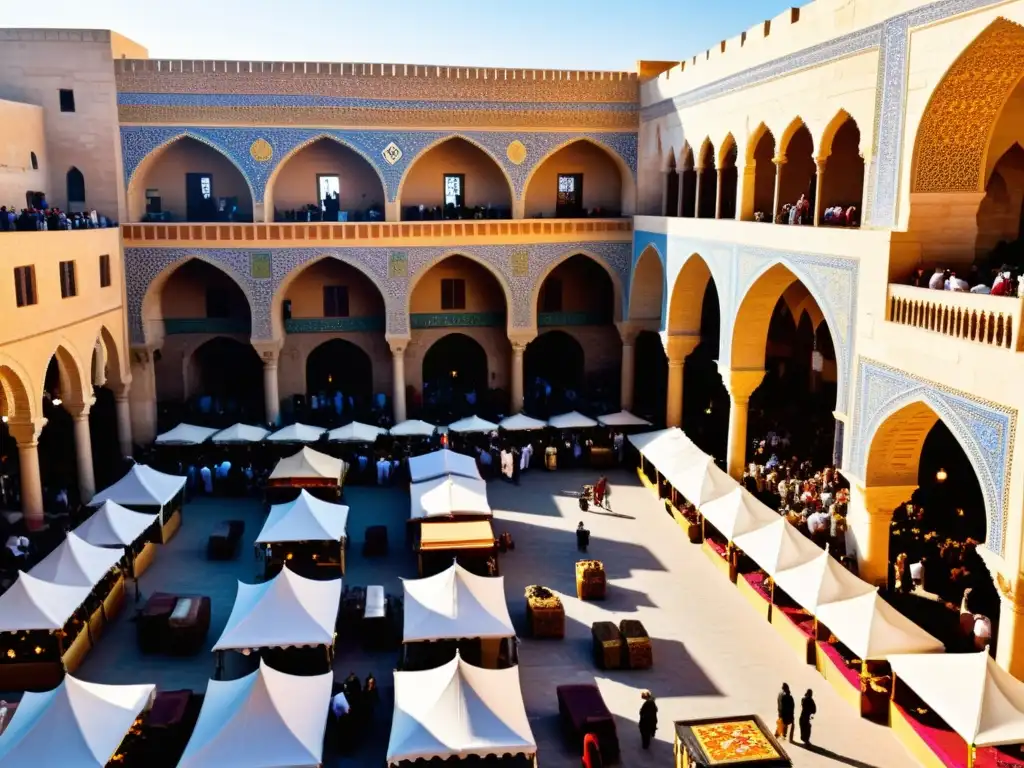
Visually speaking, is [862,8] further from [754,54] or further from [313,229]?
[313,229]

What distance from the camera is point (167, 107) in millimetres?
22250

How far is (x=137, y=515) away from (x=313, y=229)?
9291 millimetres

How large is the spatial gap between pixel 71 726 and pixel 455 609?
4.71m

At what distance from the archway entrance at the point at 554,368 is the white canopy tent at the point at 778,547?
41.3ft

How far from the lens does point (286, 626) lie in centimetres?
1238

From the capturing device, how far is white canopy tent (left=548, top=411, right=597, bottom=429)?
22672 millimetres

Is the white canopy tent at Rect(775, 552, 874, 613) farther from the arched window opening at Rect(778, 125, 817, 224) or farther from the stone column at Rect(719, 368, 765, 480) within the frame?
the arched window opening at Rect(778, 125, 817, 224)

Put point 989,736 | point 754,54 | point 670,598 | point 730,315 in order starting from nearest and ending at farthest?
point 989,736, point 670,598, point 754,54, point 730,315

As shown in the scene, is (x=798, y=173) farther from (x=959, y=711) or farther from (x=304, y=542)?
(x=959, y=711)

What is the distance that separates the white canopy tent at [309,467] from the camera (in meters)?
18.8

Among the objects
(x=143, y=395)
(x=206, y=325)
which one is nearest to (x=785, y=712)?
(x=143, y=395)

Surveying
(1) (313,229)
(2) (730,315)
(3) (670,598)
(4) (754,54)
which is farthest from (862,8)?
(1) (313,229)

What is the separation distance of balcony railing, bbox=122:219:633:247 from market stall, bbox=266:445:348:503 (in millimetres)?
6268

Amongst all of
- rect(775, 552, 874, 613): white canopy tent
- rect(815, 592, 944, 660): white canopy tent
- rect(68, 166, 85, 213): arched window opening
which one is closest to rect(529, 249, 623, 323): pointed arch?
rect(68, 166, 85, 213): arched window opening
